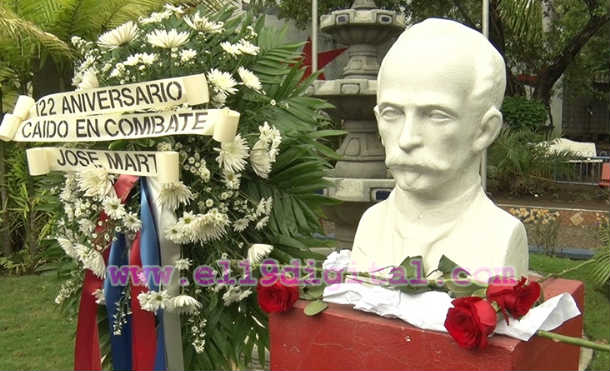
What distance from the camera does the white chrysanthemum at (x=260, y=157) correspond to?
2.26 meters

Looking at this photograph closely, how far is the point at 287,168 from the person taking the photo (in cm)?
251

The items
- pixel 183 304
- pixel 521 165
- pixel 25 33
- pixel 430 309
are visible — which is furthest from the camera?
pixel 521 165

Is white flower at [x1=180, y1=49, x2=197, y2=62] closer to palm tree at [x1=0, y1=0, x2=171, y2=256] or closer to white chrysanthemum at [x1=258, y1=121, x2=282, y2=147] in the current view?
white chrysanthemum at [x1=258, y1=121, x2=282, y2=147]

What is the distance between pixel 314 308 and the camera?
212 cm

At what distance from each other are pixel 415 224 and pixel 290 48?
3.20 feet

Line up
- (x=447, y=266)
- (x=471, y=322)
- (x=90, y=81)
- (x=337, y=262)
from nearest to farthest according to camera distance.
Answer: (x=471, y=322) → (x=447, y=266) → (x=90, y=81) → (x=337, y=262)

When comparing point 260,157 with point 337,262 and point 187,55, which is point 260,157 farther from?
point 337,262

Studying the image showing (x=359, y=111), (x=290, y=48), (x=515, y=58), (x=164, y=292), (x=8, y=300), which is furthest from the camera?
(x=515, y=58)

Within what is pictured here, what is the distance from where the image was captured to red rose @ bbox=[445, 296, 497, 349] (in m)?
1.73

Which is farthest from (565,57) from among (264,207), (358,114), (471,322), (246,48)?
(471,322)

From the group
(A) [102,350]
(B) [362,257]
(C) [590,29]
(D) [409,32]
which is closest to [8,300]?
(A) [102,350]

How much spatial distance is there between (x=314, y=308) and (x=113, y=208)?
31.2 inches

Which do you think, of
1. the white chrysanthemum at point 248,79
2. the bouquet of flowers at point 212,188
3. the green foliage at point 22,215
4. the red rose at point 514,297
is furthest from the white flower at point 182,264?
the green foliage at point 22,215

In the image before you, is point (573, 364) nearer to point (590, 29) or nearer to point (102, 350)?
point (102, 350)
